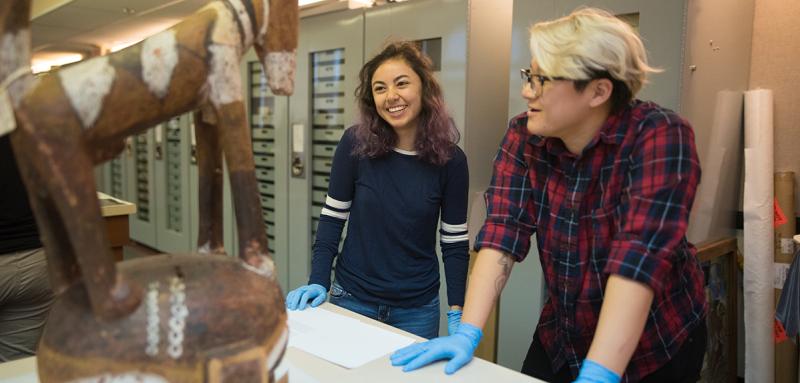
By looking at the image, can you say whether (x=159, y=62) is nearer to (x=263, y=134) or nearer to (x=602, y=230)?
(x=602, y=230)

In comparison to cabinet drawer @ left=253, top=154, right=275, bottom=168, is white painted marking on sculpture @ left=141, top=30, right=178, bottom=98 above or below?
above

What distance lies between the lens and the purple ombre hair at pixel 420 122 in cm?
173

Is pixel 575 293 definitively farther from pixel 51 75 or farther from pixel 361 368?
pixel 51 75

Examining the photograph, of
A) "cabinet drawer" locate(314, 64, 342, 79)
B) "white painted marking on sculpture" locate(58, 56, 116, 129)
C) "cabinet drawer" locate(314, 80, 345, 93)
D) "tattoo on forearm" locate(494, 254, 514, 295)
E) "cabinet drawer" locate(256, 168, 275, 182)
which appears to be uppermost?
"cabinet drawer" locate(314, 64, 342, 79)

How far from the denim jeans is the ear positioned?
859 mm

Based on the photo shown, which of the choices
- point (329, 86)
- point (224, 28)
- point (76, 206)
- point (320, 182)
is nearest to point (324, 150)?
point (320, 182)

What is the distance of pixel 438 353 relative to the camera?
1210mm

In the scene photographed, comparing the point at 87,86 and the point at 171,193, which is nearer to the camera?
the point at 87,86

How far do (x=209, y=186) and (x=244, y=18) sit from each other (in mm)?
300

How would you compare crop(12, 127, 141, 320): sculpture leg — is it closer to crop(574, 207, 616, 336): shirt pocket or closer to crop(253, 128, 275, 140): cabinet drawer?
crop(574, 207, 616, 336): shirt pocket

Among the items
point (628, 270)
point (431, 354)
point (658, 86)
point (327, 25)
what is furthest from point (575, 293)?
point (327, 25)

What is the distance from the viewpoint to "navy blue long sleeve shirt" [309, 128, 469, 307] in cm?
174

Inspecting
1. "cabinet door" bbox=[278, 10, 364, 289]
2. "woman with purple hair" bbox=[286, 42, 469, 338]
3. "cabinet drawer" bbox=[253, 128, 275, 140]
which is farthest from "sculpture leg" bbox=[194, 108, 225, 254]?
"cabinet drawer" bbox=[253, 128, 275, 140]

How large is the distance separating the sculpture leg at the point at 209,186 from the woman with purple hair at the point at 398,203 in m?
0.68
